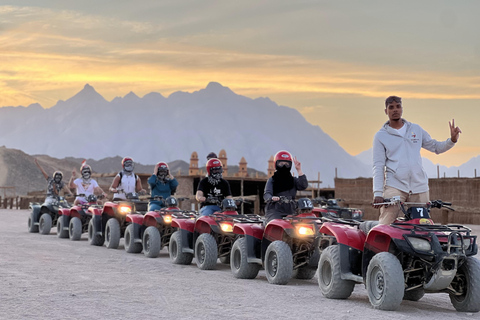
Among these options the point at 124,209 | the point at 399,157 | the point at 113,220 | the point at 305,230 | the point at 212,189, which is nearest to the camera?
the point at 399,157

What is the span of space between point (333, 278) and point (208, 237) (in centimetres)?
485

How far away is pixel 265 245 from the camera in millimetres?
13633

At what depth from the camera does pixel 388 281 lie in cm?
983

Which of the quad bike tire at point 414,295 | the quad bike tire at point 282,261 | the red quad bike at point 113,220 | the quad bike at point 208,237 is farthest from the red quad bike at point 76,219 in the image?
the quad bike tire at point 414,295

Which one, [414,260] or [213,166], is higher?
Result: [213,166]

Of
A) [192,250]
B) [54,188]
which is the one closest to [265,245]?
[192,250]

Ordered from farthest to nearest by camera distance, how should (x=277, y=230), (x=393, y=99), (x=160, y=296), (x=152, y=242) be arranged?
1. (x=152, y=242)
2. (x=277, y=230)
3. (x=160, y=296)
4. (x=393, y=99)

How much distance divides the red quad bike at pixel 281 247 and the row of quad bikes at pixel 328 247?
2 centimetres

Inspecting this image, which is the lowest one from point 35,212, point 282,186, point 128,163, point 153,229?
point 153,229

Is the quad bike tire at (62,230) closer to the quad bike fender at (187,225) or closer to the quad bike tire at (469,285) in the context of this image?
the quad bike fender at (187,225)

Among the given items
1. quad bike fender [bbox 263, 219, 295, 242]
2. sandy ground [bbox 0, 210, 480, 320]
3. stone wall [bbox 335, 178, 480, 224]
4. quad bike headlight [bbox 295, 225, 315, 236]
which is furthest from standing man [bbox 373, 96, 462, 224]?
stone wall [bbox 335, 178, 480, 224]

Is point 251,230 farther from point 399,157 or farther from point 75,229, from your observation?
point 75,229

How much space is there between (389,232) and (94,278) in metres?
5.57

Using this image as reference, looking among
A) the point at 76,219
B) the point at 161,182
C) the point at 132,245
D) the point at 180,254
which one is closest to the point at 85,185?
the point at 76,219
